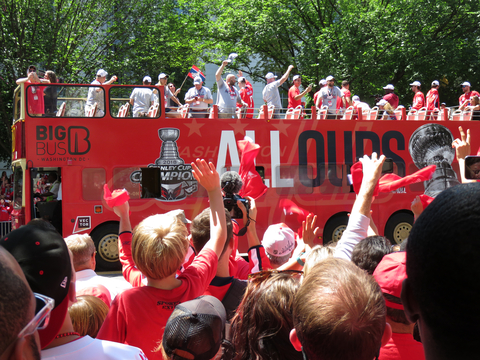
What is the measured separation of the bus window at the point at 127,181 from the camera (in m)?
10.1

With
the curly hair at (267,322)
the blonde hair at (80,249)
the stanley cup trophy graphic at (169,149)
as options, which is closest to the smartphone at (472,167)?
the curly hair at (267,322)

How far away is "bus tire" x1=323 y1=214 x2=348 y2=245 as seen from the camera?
11.2 m

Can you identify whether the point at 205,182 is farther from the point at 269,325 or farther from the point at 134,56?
the point at 134,56

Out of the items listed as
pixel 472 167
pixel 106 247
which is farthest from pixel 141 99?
pixel 472 167

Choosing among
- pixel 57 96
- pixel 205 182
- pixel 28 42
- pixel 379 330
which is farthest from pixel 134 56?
pixel 379 330

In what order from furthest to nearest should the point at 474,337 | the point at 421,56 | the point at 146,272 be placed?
the point at 421,56 → the point at 146,272 → the point at 474,337

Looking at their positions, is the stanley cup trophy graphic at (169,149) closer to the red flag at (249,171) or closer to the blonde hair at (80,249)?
the red flag at (249,171)

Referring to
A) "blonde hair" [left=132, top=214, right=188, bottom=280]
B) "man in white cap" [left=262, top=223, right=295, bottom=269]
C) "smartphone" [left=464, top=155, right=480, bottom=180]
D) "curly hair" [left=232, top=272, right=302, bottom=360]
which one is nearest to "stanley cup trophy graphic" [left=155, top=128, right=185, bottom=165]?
"man in white cap" [left=262, top=223, right=295, bottom=269]

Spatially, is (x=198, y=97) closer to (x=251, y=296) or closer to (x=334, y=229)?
(x=334, y=229)

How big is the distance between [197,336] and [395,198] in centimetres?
1097

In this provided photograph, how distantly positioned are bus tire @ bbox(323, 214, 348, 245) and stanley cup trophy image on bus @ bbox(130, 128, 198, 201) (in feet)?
11.1

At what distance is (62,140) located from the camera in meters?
9.79

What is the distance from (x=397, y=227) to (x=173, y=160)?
19.7 feet

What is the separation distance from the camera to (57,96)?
9.82m
